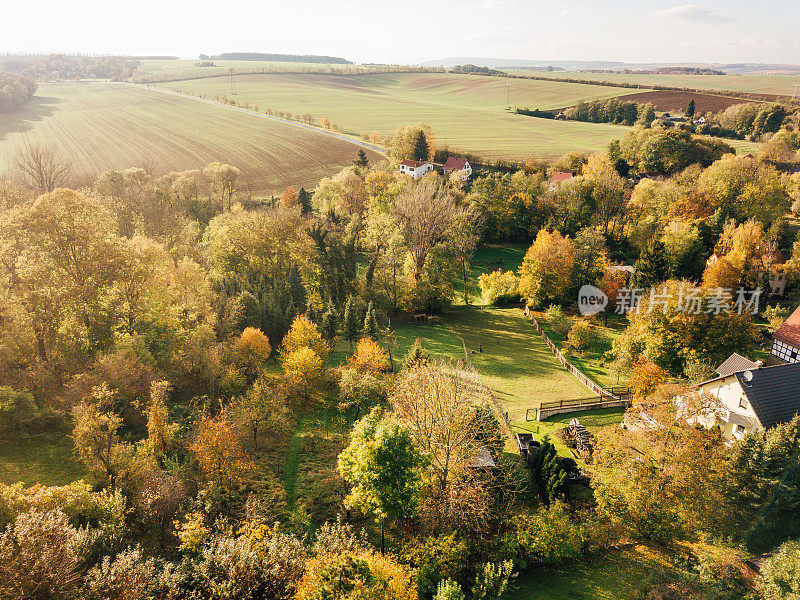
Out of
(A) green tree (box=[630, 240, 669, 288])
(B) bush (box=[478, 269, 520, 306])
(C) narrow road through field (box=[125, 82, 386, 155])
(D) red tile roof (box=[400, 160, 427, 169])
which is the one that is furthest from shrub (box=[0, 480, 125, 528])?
(C) narrow road through field (box=[125, 82, 386, 155])

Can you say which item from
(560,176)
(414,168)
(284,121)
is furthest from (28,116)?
(560,176)

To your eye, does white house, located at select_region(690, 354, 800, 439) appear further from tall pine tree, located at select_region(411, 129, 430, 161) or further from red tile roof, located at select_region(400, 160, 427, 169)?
tall pine tree, located at select_region(411, 129, 430, 161)

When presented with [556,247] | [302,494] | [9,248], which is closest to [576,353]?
[556,247]

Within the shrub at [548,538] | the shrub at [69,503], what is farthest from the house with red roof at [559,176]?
the shrub at [69,503]

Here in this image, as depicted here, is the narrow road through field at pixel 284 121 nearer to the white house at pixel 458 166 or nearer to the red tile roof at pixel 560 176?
the white house at pixel 458 166

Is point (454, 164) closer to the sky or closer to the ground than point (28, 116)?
closer to the ground

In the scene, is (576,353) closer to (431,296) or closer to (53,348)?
(431,296)

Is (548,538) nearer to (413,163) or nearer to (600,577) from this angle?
(600,577)
